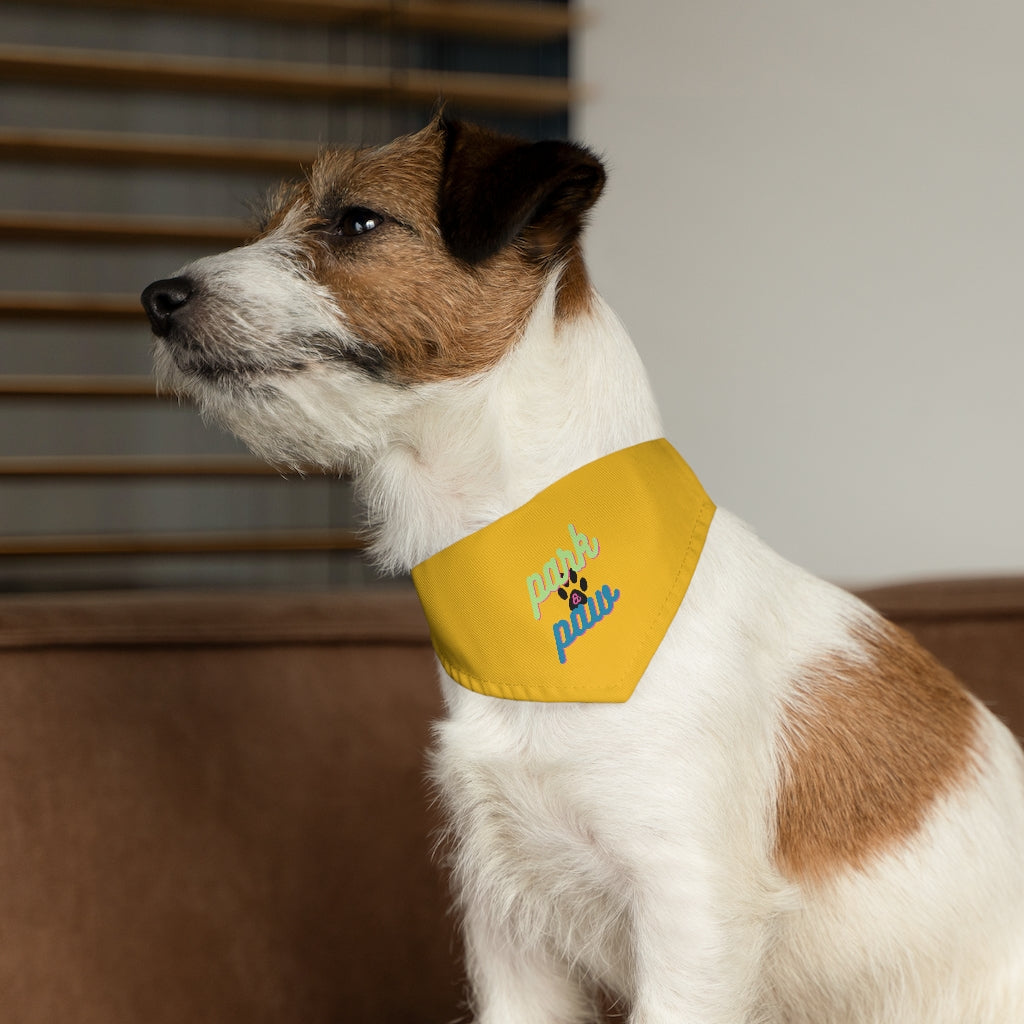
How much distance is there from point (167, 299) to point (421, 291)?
0.83 ft

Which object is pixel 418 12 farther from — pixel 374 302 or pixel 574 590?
pixel 574 590

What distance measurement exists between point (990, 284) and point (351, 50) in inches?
117

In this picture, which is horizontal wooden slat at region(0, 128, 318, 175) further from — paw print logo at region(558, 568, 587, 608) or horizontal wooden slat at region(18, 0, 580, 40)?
paw print logo at region(558, 568, 587, 608)

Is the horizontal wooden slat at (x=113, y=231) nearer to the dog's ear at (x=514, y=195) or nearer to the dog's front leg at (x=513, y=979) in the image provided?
the dog's ear at (x=514, y=195)

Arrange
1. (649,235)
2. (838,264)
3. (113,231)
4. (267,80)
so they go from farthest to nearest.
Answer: (113,231) → (267,80) → (649,235) → (838,264)

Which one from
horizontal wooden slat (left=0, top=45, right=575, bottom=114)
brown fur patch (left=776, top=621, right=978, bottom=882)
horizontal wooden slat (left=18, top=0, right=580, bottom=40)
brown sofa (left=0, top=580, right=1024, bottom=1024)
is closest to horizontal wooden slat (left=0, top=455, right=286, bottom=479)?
horizontal wooden slat (left=0, top=45, right=575, bottom=114)

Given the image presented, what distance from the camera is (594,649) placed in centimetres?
104

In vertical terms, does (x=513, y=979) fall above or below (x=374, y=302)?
below

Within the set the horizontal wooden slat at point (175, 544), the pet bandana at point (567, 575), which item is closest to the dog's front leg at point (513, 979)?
the pet bandana at point (567, 575)

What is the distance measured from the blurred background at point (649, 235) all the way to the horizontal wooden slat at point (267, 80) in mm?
14

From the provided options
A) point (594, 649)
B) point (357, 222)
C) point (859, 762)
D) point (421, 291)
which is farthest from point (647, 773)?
point (357, 222)

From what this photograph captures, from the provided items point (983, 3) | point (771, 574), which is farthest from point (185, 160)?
point (771, 574)

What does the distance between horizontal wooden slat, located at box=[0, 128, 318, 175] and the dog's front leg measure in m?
2.90

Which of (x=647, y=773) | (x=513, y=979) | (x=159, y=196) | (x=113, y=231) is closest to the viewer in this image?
(x=647, y=773)
